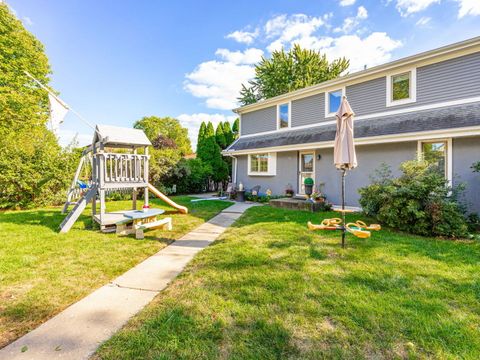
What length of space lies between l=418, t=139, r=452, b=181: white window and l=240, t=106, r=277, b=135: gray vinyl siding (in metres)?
7.11

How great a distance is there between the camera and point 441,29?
32.2 feet

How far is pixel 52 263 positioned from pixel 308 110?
11.5 metres

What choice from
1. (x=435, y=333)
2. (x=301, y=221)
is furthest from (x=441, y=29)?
(x=435, y=333)

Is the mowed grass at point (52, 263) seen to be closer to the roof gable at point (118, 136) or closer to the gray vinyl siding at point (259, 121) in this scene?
the roof gable at point (118, 136)

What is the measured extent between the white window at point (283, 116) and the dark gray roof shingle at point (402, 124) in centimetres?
85

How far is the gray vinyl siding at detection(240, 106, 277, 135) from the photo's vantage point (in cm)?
1362

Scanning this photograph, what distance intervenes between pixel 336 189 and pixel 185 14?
34.5ft

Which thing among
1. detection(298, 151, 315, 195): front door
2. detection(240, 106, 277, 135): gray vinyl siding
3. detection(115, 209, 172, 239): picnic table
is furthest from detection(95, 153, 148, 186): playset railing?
detection(240, 106, 277, 135): gray vinyl siding

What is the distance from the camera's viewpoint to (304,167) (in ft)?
37.8

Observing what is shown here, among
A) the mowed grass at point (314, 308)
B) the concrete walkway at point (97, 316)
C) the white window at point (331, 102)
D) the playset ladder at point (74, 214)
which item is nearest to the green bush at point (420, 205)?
the mowed grass at point (314, 308)

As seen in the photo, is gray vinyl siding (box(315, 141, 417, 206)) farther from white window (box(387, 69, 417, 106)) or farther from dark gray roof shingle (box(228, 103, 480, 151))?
white window (box(387, 69, 417, 106))

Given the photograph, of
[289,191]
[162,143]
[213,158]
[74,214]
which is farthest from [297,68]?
[74,214]

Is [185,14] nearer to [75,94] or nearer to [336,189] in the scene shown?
[75,94]

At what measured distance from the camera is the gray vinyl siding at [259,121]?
13.6 m
